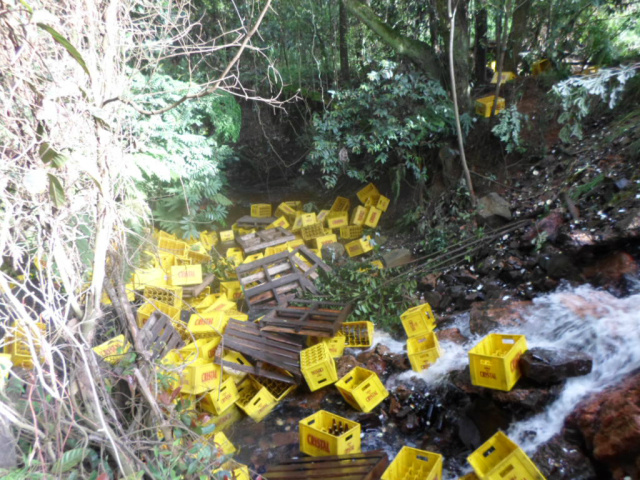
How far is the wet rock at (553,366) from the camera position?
3.57 metres

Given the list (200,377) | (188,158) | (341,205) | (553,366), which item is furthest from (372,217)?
(553,366)

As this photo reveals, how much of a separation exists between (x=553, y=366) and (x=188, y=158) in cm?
630

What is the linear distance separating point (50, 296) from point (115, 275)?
2.06ft

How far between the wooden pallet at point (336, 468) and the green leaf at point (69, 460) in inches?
63.6

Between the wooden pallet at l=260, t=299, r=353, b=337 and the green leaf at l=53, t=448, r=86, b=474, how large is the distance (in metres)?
3.20

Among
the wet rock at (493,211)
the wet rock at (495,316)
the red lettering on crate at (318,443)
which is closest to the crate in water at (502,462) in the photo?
the red lettering on crate at (318,443)

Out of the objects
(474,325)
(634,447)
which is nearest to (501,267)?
(474,325)

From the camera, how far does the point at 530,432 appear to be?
3.52 m

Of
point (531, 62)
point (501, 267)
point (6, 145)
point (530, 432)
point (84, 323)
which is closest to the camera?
point (6, 145)

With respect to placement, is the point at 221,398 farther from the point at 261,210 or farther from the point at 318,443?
the point at 261,210

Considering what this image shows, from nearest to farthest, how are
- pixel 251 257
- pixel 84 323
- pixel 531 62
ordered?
pixel 84 323, pixel 251 257, pixel 531 62

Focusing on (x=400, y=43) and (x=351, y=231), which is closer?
(x=400, y=43)

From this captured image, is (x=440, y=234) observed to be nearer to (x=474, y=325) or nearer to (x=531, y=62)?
(x=474, y=325)

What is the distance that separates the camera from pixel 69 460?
2.16 m
